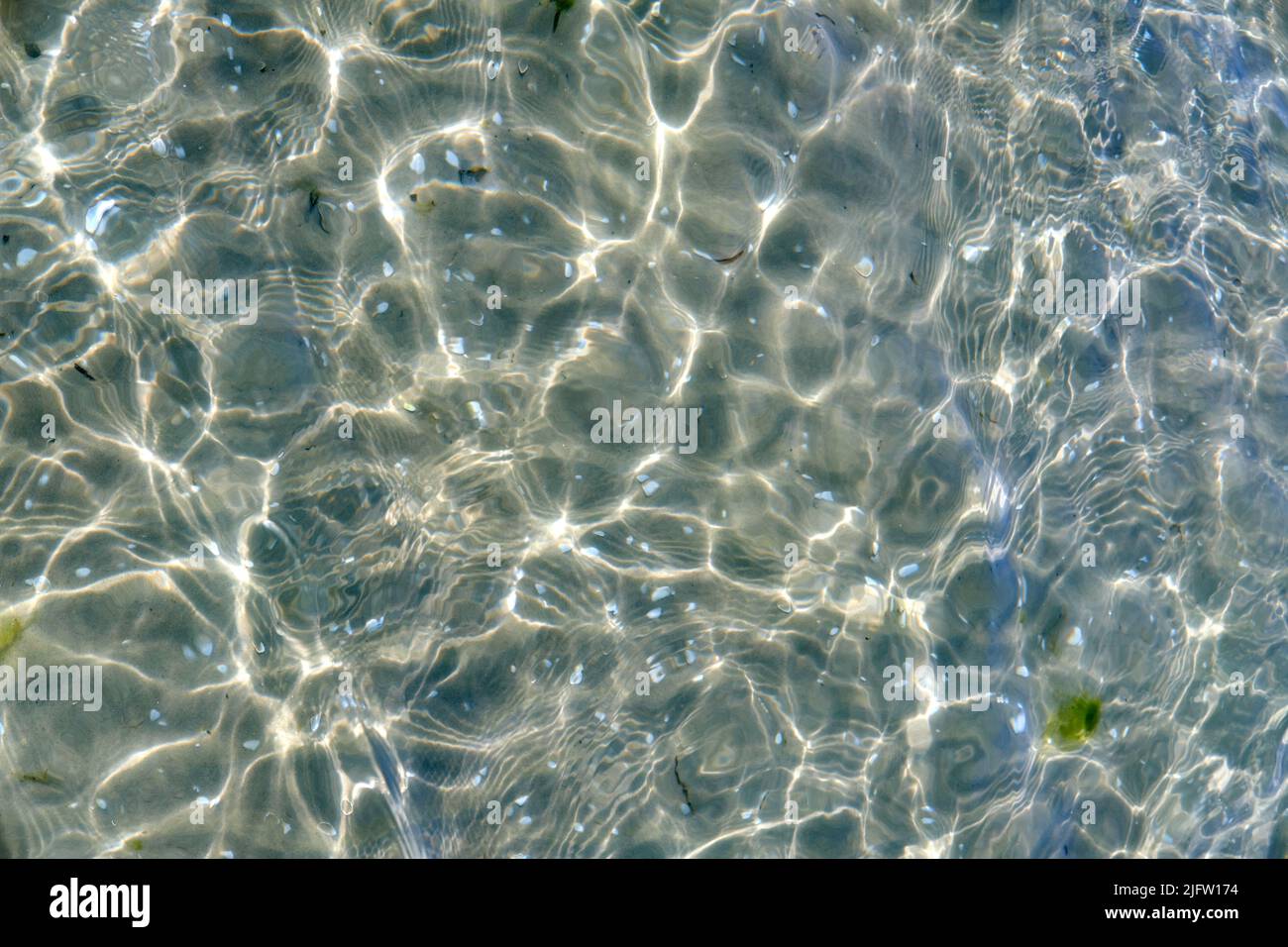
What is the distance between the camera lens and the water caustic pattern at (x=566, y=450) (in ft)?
12.6

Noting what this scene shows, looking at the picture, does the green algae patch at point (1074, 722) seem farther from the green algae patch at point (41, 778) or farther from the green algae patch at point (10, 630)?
the green algae patch at point (10, 630)

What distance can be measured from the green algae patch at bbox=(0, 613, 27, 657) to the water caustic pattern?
2 centimetres

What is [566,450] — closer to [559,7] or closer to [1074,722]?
[559,7]

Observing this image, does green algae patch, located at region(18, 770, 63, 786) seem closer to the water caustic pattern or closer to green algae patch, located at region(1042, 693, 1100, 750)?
the water caustic pattern

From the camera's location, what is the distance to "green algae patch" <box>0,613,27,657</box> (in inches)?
148

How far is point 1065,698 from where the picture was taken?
437 cm

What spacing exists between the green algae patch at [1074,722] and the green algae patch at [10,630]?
16.9 feet

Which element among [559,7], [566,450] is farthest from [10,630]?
[559,7]

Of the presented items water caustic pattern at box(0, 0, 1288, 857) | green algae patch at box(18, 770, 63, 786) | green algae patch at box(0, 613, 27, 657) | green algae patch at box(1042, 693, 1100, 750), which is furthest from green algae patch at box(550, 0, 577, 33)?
green algae patch at box(1042, 693, 1100, 750)

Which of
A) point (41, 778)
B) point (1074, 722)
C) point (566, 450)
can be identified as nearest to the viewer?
point (41, 778)

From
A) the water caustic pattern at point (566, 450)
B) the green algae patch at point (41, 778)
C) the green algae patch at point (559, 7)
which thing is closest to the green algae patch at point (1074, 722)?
the water caustic pattern at point (566, 450)

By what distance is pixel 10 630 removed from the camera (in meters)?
3.76

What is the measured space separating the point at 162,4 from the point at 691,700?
4.33 metres

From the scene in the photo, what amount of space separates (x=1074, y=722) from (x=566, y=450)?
313 cm
